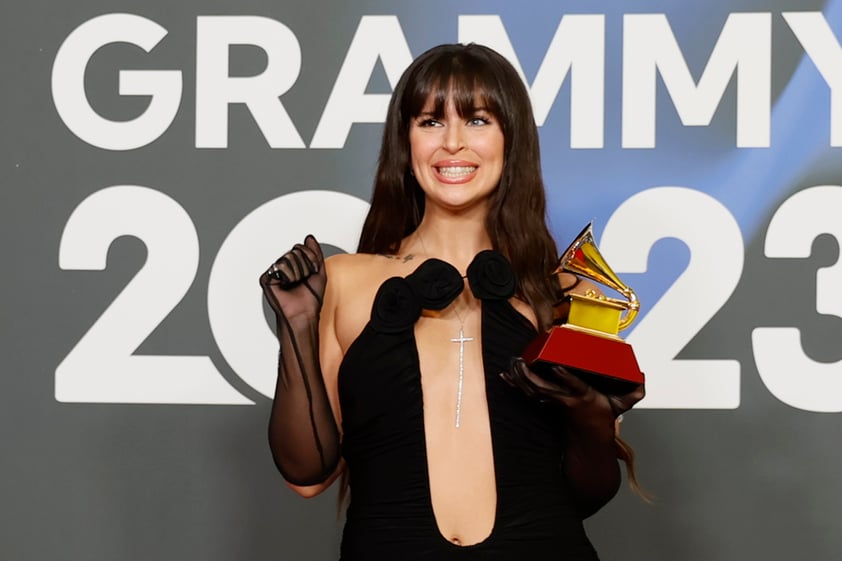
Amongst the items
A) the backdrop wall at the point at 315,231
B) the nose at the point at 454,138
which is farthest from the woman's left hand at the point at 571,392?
the backdrop wall at the point at 315,231

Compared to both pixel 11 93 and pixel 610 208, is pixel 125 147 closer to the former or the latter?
pixel 11 93

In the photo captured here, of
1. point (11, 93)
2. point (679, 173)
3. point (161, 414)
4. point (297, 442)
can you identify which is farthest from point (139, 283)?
point (679, 173)

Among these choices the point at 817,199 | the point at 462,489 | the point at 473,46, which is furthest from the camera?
the point at 817,199

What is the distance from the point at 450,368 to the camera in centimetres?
200

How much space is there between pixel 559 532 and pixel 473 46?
87 centimetres

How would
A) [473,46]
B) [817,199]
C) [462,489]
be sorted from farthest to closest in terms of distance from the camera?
[817,199], [473,46], [462,489]

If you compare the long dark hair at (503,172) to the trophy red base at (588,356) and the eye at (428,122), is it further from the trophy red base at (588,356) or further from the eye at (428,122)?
the trophy red base at (588,356)

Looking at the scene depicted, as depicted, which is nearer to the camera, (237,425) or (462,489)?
(462,489)

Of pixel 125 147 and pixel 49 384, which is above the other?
pixel 125 147

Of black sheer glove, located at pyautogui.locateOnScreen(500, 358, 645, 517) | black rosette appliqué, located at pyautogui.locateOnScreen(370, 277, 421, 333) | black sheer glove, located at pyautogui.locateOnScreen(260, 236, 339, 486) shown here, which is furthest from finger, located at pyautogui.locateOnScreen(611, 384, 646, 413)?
black sheer glove, located at pyautogui.locateOnScreen(260, 236, 339, 486)

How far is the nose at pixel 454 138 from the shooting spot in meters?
2.00

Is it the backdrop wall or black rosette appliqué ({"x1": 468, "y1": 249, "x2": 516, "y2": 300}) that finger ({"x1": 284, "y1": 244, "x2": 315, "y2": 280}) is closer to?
black rosette appliqué ({"x1": 468, "y1": 249, "x2": 516, "y2": 300})

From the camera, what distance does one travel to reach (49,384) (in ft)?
9.96

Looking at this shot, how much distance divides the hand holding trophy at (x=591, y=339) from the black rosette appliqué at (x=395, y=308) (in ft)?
0.68
